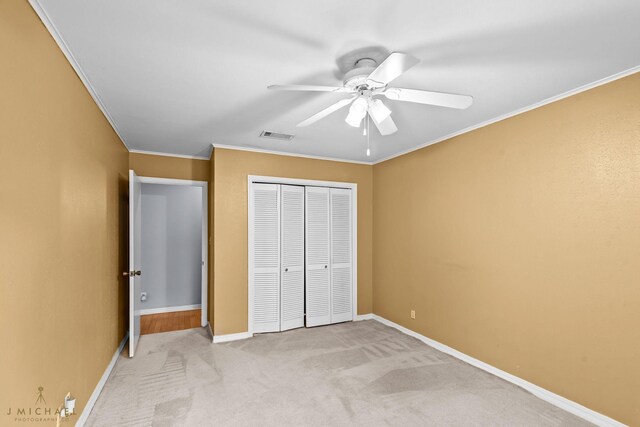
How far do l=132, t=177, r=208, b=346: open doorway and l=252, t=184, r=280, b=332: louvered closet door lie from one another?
1602 millimetres

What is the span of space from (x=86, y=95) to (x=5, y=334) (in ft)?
5.79

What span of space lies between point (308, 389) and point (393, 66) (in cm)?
259

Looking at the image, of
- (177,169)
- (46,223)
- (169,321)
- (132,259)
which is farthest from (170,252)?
(46,223)

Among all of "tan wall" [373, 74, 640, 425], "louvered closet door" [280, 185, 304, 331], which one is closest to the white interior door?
"louvered closet door" [280, 185, 304, 331]

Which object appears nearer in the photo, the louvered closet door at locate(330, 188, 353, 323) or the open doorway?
the louvered closet door at locate(330, 188, 353, 323)

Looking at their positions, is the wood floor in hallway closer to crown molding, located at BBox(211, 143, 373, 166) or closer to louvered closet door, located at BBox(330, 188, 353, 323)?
louvered closet door, located at BBox(330, 188, 353, 323)

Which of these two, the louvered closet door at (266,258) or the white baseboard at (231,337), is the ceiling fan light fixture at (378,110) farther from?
the white baseboard at (231,337)

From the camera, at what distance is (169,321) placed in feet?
16.0

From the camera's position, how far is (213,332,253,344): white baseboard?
3898 mm

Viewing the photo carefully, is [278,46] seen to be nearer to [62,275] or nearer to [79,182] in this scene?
[79,182]

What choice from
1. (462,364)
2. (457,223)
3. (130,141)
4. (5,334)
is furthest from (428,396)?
(130,141)

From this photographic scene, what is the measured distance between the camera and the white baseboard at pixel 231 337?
3898 millimetres

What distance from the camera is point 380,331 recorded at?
14.0 feet

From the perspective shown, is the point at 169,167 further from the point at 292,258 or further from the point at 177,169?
the point at 292,258
